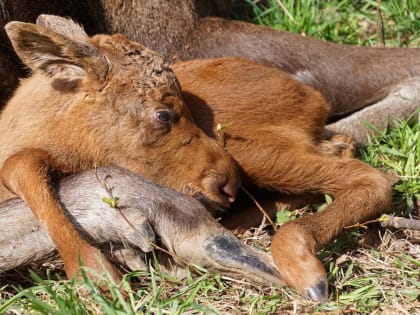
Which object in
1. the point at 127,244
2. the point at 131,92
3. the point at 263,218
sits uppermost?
the point at 131,92

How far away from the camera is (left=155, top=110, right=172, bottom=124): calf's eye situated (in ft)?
16.5

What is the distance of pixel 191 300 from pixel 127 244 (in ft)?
1.56

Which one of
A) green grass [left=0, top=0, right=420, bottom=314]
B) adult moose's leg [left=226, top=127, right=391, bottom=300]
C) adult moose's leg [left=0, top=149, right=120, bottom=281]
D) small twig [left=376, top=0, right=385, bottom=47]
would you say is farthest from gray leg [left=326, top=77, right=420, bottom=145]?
adult moose's leg [left=0, top=149, right=120, bottom=281]

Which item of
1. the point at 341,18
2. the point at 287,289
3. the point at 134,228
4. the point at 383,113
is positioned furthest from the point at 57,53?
the point at 341,18

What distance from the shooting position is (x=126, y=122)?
5043 millimetres

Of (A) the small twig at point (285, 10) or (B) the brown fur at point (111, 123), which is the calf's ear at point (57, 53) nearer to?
(B) the brown fur at point (111, 123)

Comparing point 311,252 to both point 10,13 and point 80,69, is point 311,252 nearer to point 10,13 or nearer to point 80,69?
point 80,69

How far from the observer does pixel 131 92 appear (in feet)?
16.7

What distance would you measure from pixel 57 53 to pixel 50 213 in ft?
3.08

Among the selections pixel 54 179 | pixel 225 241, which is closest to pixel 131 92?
pixel 54 179

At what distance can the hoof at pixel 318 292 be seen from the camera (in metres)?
4.49

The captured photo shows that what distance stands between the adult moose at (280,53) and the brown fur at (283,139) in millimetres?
549

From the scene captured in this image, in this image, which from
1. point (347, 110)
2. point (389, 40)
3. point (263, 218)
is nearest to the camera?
point (263, 218)

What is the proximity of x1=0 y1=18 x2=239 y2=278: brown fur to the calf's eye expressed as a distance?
1 cm
